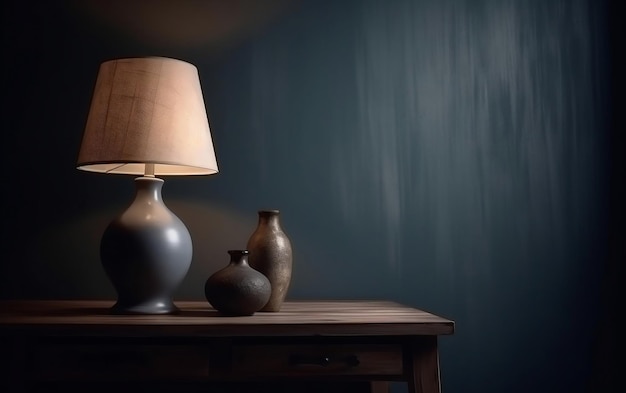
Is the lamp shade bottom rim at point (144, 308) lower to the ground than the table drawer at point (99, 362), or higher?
higher

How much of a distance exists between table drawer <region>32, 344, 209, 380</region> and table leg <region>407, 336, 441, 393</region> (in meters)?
0.45

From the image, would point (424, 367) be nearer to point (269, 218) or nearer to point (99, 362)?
point (269, 218)

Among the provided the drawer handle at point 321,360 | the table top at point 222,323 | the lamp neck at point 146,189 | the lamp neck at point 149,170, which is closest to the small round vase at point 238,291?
the table top at point 222,323

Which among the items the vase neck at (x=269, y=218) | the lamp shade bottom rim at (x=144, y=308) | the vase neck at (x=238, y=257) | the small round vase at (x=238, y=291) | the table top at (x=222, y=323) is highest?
the vase neck at (x=269, y=218)

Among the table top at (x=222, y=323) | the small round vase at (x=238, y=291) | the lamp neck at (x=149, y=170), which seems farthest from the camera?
the lamp neck at (x=149, y=170)

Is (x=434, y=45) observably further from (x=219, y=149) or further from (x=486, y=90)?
(x=219, y=149)

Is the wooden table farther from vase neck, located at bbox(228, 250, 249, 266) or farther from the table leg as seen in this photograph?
vase neck, located at bbox(228, 250, 249, 266)

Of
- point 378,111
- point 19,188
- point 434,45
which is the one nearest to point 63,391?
point 19,188

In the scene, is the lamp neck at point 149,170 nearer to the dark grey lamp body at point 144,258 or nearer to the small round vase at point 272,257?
the dark grey lamp body at point 144,258

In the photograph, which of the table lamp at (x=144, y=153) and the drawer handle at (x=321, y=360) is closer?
the drawer handle at (x=321, y=360)

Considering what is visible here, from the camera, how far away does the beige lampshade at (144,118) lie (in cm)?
127

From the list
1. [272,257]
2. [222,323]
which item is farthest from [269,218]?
[222,323]

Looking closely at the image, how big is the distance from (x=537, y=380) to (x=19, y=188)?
1.51 metres

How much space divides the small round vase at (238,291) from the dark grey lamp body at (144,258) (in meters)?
0.10
